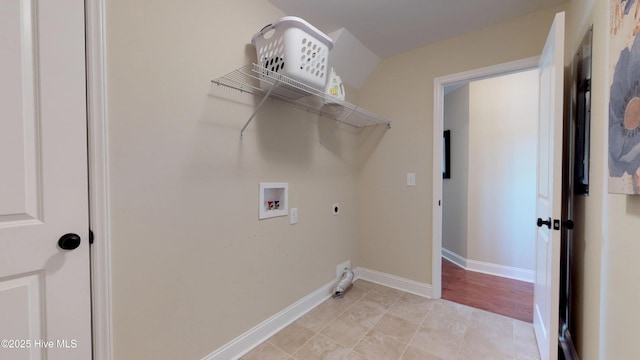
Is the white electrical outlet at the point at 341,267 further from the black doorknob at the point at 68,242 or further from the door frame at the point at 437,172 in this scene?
the black doorknob at the point at 68,242

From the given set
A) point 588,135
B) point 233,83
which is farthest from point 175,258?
point 588,135

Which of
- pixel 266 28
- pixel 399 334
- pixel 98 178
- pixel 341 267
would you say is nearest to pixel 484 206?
pixel 341 267

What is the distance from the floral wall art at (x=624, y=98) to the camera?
0.72 m

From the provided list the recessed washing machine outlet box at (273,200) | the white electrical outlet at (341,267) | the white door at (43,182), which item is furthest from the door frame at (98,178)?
the white electrical outlet at (341,267)

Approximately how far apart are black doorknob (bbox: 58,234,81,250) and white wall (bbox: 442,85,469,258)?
3.46 metres

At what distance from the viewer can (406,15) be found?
185cm

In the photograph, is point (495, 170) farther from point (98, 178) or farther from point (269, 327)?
point (98, 178)

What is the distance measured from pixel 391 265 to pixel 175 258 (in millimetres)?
1976

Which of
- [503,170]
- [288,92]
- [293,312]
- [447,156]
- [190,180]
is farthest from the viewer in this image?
[447,156]

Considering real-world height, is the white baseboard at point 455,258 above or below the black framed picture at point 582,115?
below

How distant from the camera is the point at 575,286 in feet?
4.91

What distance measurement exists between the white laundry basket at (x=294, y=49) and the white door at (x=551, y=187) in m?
1.24

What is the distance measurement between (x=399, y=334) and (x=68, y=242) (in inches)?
75.1

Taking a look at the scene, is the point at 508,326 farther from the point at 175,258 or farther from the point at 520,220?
the point at 175,258
